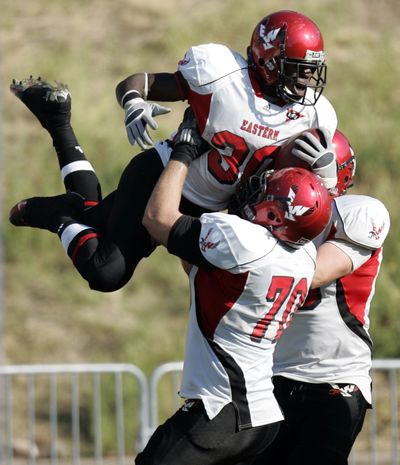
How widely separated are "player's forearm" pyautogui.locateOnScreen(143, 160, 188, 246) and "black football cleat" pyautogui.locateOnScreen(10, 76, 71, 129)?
799mm

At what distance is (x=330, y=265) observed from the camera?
4.50m

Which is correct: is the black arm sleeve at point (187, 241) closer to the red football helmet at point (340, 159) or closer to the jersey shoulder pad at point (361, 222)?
the red football helmet at point (340, 159)

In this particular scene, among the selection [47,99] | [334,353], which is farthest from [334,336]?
[47,99]

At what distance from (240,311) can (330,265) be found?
0.50 metres

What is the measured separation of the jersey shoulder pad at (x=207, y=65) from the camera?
173 inches

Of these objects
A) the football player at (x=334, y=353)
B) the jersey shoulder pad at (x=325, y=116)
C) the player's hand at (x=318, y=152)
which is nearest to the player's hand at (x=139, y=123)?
the player's hand at (x=318, y=152)

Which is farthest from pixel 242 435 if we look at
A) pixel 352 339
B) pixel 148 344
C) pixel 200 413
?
pixel 148 344

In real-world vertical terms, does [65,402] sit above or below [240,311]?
below

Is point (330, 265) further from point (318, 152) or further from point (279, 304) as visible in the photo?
point (318, 152)

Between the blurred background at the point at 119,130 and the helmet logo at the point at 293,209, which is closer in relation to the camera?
the helmet logo at the point at 293,209

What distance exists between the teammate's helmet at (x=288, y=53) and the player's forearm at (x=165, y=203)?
50cm

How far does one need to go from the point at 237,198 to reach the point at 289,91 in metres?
0.48

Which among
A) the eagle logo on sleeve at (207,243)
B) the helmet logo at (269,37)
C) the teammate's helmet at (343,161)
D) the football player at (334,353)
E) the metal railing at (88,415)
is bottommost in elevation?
the metal railing at (88,415)

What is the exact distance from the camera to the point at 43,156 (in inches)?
441
